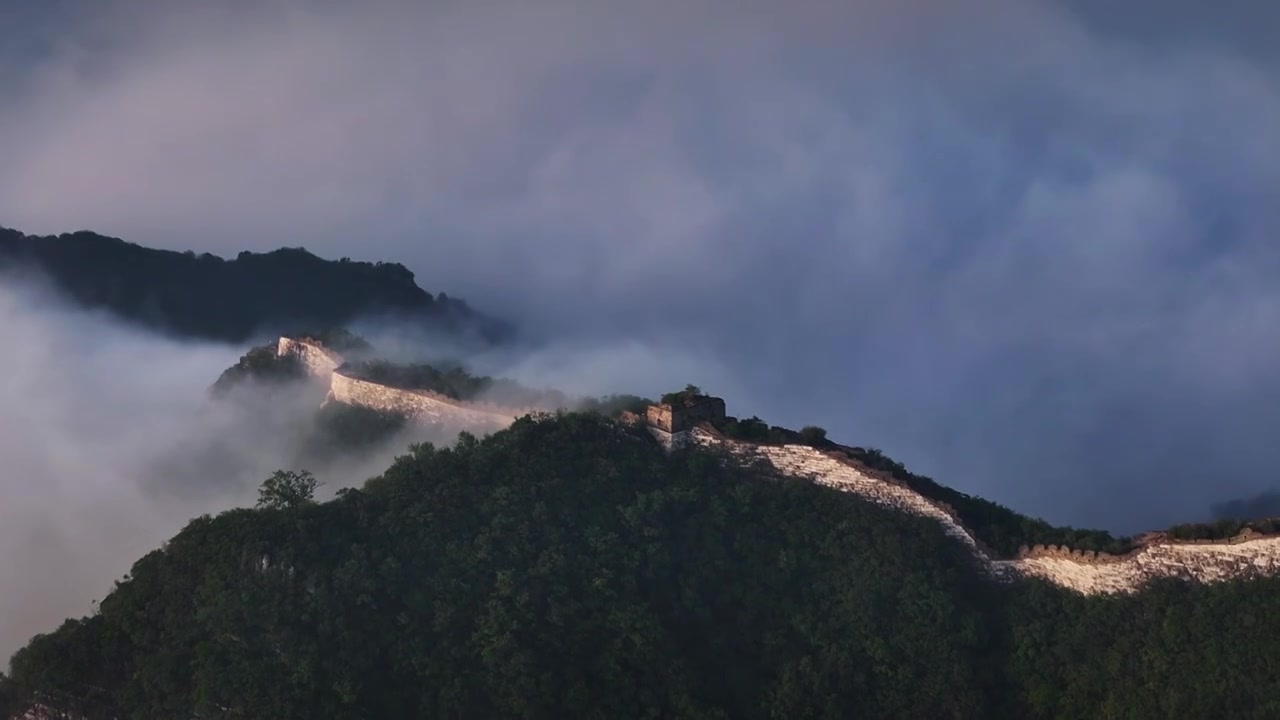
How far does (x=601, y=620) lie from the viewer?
27.5 m

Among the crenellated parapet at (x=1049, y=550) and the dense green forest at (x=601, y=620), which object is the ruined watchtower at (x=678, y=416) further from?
the dense green forest at (x=601, y=620)

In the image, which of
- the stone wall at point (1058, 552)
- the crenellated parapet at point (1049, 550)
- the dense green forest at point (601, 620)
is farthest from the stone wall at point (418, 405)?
the stone wall at point (1058, 552)

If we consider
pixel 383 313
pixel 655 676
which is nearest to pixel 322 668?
pixel 655 676

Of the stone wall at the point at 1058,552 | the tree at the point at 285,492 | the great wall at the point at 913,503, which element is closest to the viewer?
the stone wall at the point at 1058,552

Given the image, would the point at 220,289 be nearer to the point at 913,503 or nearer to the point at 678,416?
the point at 678,416

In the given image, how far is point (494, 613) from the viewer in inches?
1057

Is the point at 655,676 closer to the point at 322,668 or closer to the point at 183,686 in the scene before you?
the point at 322,668

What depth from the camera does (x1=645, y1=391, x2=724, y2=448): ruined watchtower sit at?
106 ft

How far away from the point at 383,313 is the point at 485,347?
26.8ft

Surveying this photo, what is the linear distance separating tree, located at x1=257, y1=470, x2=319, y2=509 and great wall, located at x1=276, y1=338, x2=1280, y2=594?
6470 millimetres

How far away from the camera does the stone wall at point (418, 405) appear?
35031mm

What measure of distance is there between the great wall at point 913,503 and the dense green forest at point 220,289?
24.7 m

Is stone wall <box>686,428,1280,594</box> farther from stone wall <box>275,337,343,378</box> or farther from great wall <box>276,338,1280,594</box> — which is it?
stone wall <box>275,337,343,378</box>

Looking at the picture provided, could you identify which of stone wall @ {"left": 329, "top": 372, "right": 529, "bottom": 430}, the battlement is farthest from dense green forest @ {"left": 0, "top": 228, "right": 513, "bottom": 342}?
the battlement
